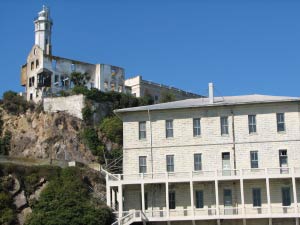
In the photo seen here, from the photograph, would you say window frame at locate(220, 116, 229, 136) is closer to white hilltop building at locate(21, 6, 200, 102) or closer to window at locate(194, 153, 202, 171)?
window at locate(194, 153, 202, 171)

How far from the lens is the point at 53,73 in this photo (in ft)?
262

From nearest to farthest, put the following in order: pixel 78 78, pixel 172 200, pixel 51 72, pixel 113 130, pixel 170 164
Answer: pixel 172 200 → pixel 170 164 → pixel 113 130 → pixel 51 72 → pixel 78 78

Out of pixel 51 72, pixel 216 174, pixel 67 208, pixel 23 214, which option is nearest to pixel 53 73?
pixel 51 72

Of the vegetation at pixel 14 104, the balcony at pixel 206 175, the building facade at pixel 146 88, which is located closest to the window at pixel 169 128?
the balcony at pixel 206 175

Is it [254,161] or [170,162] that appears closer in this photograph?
[254,161]

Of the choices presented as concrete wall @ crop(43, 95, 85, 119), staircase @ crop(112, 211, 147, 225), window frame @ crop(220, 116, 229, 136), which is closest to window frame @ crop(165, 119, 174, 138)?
window frame @ crop(220, 116, 229, 136)

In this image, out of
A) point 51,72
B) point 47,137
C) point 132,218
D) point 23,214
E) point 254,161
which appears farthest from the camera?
point 51,72

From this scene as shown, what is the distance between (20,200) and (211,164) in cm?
1551

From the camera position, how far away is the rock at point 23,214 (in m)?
44.0

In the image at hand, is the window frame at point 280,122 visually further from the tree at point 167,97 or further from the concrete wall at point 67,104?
the tree at point 167,97

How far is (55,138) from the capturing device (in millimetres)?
68562

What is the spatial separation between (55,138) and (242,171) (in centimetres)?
2976

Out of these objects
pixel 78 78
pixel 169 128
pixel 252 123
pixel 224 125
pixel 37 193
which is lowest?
pixel 37 193

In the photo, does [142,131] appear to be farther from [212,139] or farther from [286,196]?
[286,196]
